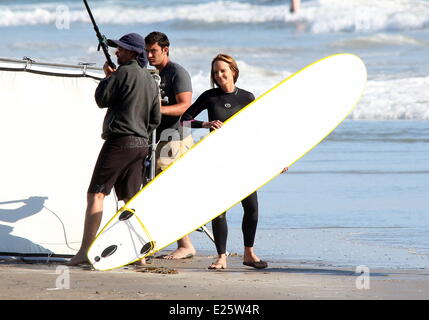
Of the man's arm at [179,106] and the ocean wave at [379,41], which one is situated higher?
the ocean wave at [379,41]

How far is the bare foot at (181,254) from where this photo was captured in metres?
6.13

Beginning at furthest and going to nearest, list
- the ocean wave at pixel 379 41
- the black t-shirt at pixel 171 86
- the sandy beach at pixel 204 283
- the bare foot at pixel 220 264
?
the ocean wave at pixel 379 41 → the black t-shirt at pixel 171 86 → the bare foot at pixel 220 264 → the sandy beach at pixel 204 283

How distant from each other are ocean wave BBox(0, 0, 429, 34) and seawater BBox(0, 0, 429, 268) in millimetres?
47

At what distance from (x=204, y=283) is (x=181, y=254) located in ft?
4.17

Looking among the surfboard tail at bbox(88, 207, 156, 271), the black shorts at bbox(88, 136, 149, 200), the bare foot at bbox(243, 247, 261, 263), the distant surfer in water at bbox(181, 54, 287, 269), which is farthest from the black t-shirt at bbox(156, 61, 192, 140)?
the bare foot at bbox(243, 247, 261, 263)

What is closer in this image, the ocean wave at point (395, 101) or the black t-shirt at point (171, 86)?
the black t-shirt at point (171, 86)

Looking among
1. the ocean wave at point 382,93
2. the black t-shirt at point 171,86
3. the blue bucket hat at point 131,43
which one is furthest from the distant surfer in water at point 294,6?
the blue bucket hat at point 131,43

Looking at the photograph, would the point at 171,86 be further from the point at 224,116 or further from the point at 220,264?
the point at 220,264

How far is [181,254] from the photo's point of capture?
20.2 feet

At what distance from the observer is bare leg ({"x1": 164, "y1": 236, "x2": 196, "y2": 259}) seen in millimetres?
6145

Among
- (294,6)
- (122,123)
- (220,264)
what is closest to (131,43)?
(122,123)

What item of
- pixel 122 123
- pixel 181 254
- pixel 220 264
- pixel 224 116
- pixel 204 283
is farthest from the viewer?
pixel 181 254

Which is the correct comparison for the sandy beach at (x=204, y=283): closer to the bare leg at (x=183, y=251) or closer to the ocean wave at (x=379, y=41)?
the bare leg at (x=183, y=251)

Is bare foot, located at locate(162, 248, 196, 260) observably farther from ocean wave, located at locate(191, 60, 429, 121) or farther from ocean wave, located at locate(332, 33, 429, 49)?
ocean wave, located at locate(332, 33, 429, 49)
